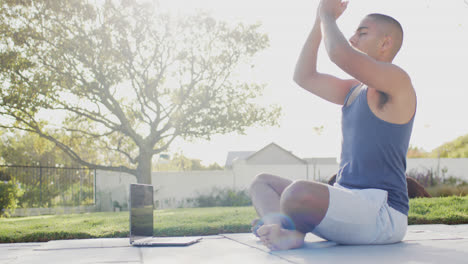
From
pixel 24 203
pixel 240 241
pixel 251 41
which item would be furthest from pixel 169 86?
pixel 240 241

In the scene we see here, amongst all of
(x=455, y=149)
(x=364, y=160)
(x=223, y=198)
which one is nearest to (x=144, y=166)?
(x=223, y=198)

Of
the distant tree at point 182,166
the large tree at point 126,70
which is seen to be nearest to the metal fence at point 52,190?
the large tree at point 126,70

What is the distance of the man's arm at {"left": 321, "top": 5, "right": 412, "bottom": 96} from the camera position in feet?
6.92

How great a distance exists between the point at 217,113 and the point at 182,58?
2.28 metres

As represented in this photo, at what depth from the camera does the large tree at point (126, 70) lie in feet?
47.5

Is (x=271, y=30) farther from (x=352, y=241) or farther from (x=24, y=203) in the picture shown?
(x=352, y=241)

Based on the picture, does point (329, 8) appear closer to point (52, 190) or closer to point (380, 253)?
point (380, 253)

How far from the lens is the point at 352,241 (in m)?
2.48

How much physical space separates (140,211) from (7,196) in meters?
11.2

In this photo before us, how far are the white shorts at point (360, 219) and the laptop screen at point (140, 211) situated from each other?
1253mm

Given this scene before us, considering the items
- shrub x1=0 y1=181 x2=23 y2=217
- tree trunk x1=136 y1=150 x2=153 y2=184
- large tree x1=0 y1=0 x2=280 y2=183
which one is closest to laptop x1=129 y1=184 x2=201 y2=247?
shrub x1=0 y1=181 x2=23 y2=217

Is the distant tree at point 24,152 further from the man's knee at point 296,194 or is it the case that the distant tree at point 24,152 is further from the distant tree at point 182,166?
the man's knee at point 296,194

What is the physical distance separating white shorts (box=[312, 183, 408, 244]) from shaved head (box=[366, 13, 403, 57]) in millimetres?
775

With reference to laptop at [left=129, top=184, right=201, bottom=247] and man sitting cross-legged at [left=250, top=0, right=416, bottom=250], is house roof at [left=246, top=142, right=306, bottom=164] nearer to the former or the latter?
laptop at [left=129, top=184, right=201, bottom=247]
